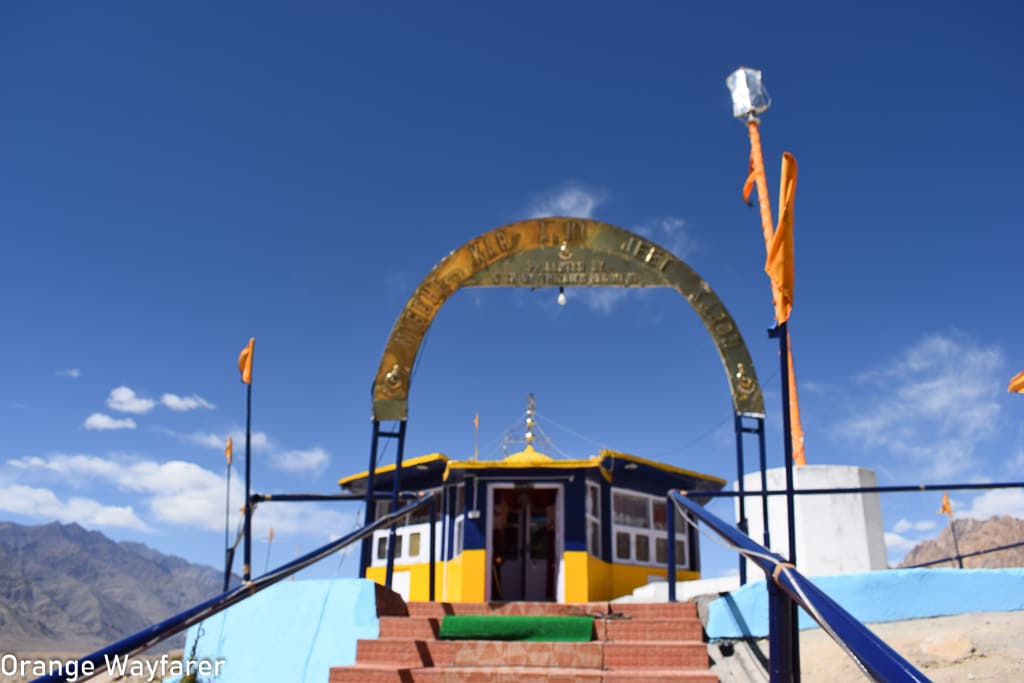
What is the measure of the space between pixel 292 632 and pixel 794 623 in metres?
4.01

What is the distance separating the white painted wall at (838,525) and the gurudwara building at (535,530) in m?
4.67

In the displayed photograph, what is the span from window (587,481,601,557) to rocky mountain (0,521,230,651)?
72.4 meters

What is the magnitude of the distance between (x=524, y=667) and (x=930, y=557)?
66.6 metres


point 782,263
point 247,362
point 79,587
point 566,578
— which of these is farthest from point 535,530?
point 79,587

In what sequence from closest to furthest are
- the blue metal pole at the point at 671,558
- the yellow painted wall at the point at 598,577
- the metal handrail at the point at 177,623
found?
the metal handrail at the point at 177,623
the blue metal pole at the point at 671,558
the yellow painted wall at the point at 598,577

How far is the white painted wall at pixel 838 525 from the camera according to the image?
8.43 m

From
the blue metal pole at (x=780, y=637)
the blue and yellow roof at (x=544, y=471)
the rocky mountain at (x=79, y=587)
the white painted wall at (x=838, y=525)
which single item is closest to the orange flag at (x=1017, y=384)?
the white painted wall at (x=838, y=525)

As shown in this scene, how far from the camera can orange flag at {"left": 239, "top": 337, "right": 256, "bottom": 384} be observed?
295 inches

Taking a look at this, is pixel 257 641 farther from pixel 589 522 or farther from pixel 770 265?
pixel 589 522

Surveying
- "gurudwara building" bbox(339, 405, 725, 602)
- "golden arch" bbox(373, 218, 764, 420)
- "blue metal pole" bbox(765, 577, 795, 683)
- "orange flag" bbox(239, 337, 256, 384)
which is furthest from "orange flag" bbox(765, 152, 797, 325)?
"gurudwara building" bbox(339, 405, 725, 602)

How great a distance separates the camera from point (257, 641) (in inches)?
228

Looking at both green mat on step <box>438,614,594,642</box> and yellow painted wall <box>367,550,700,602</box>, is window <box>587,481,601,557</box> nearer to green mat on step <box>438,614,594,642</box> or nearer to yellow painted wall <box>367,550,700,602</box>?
yellow painted wall <box>367,550,700,602</box>

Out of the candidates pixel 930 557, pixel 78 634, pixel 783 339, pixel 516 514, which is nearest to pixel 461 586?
pixel 516 514

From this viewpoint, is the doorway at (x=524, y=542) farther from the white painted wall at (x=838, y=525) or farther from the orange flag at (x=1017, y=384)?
the orange flag at (x=1017, y=384)
